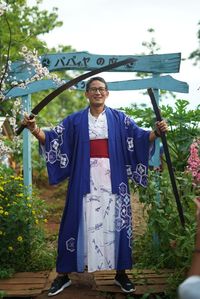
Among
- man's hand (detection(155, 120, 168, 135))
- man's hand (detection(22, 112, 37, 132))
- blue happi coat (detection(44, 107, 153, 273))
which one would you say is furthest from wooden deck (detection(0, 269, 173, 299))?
man's hand (detection(22, 112, 37, 132))

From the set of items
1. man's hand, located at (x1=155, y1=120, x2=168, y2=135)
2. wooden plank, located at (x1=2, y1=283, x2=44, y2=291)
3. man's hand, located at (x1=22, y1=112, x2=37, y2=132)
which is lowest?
wooden plank, located at (x1=2, y1=283, x2=44, y2=291)

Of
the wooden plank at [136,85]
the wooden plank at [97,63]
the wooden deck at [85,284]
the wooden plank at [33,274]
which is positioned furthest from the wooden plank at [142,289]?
the wooden plank at [97,63]

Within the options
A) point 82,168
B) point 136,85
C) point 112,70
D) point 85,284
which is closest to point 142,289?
point 85,284

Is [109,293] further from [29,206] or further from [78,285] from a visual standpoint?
[29,206]

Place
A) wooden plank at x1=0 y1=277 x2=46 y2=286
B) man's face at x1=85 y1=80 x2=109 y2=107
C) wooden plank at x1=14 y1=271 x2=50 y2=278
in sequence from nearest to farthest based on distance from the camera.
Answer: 1. man's face at x1=85 y1=80 x2=109 y2=107
2. wooden plank at x1=0 y1=277 x2=46 y2=286
3. wooden plank at x1=14 y1=271 x2=50 y2=278

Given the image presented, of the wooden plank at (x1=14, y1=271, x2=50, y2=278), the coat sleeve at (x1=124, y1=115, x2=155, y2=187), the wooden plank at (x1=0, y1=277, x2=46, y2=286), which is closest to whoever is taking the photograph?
the coat sleeve at (x1=124, y1=115, x2=155, y2=187)

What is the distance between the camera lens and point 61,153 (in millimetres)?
A: 3865

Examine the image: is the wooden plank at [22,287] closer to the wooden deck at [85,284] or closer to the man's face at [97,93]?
the wooden deck at [85,284]

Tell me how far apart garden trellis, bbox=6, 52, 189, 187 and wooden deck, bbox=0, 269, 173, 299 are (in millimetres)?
1059

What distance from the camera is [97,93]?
3.73m

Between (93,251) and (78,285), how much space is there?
483 millimetres

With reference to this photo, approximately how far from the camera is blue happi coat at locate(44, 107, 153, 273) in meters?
3.75

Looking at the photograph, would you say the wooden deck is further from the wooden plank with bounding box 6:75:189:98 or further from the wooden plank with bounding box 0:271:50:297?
the wooden plank with bounding box 6:75:189:98

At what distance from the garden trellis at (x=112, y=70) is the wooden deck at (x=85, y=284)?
1.06 meters
